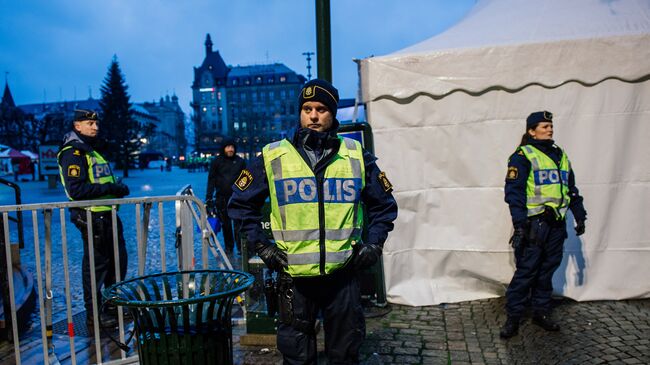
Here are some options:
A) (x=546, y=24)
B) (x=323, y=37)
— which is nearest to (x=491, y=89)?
(x=546, y=24)

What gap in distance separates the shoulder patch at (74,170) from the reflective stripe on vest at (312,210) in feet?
8.69

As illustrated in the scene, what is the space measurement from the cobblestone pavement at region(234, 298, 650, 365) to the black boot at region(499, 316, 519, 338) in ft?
0.16

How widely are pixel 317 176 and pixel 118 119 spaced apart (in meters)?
52.9

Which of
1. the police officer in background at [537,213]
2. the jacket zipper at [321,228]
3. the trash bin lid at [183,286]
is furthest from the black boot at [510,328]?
the trash bin lid at [183,286]

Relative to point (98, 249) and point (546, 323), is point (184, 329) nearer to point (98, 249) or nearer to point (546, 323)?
point (98, 249)

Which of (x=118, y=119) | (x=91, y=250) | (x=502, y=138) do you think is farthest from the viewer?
(x=118, y=119)

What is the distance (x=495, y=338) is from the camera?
402 centimetres

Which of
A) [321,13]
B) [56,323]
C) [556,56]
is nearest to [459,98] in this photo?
[556,56]

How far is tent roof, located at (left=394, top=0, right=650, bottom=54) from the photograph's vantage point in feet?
15.3

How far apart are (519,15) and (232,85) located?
105 metres

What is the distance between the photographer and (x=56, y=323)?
186 inches

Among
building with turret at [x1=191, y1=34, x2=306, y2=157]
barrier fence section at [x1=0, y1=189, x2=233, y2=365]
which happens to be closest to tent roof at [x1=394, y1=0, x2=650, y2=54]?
barrier fence section at [x1=0, y1=189, x2=233, y2=365]

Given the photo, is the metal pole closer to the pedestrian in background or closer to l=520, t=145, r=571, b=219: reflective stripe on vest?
l=520, t=145, r=571, b=219: reflective stripe on vest

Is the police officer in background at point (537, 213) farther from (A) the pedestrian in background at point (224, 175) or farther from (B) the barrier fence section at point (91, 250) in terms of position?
(A) the pedestrian in background at point (224, 175)
